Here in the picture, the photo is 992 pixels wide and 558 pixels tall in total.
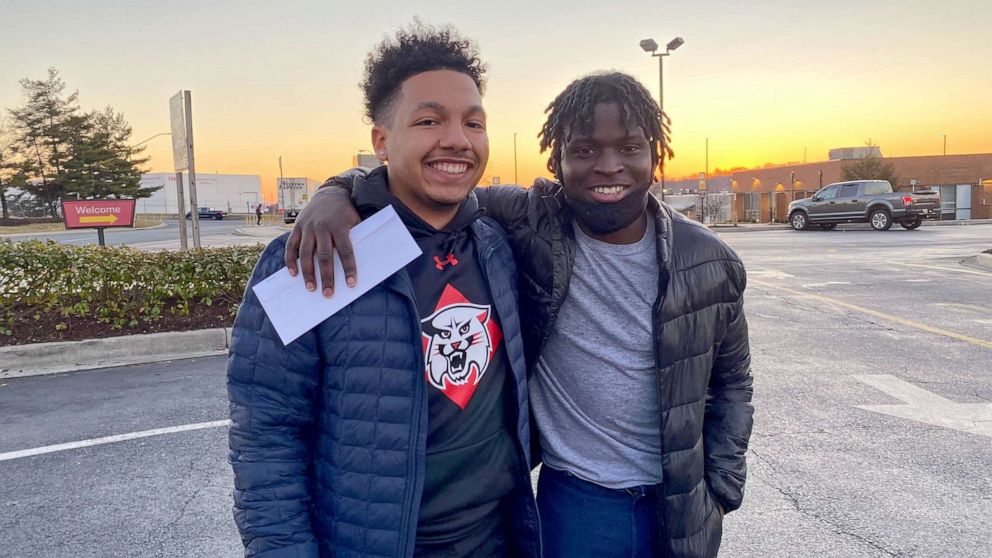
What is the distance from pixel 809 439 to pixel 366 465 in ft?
11.5

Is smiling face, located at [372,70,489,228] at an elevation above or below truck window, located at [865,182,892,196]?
below

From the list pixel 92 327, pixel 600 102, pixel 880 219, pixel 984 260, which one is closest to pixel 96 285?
pixel 92 327

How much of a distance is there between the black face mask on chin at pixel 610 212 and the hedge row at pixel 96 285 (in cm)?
645

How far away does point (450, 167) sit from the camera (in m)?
1.63

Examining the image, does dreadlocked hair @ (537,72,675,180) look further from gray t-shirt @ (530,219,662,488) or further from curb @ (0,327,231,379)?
curb @ (0,327,231,379)

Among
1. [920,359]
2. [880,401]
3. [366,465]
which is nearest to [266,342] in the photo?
[366,465]

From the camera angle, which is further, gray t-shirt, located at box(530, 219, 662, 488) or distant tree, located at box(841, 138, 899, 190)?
distant tree, located at box(841, 138, 899, 190)

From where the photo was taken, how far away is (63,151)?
57.4 m

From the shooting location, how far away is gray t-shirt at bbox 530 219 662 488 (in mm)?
1744

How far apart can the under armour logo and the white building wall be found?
264 ft

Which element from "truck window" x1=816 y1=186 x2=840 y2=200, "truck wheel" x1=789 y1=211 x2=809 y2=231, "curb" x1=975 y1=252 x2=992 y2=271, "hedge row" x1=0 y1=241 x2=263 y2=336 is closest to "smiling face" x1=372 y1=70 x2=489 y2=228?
"hedge row" x1=0 y1=241 x2=263 y2=336

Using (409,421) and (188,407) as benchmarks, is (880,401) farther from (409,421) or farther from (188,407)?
(188,407)

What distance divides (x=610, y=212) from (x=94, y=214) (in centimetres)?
1224

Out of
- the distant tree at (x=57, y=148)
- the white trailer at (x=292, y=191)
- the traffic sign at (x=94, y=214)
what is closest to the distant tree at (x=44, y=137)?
the distant tree at (x=57, y=148)
